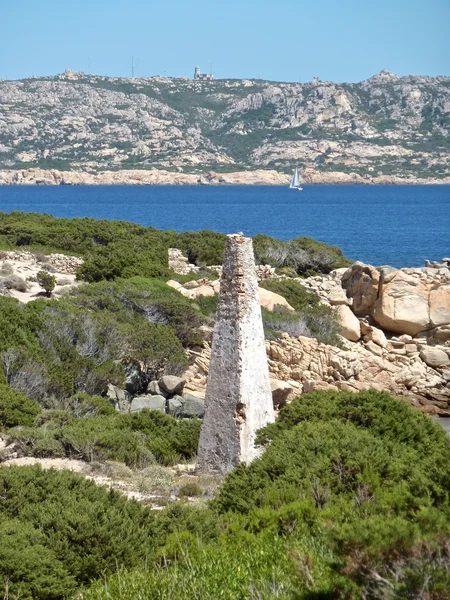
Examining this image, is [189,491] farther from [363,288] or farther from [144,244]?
[144,244]

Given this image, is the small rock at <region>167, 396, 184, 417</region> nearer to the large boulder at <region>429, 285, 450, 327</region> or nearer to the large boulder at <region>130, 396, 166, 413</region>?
the large boulder at <region>130, 396, 166, 413</region>

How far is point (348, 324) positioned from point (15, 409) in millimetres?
12820

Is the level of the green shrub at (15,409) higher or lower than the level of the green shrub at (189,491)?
lower

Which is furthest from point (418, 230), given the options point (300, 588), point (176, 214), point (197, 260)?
point (300, 588)

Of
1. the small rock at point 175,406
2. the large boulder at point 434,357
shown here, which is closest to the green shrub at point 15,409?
the small rock at point 175,406

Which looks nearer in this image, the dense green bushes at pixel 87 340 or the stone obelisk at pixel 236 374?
the stone obelisk at pixel 236 374

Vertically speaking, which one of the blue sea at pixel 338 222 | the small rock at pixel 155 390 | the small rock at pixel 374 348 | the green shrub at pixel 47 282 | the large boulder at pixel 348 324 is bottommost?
the blue sea at pixel 338 222

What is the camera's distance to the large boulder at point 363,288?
2722 centimetres

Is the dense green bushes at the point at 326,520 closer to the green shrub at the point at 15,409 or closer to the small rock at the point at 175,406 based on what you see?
the green shrub at the point at 15,409

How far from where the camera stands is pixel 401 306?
2658 cm

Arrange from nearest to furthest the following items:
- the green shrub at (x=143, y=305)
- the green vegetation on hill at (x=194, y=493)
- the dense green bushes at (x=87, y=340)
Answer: the green vegetation on hill at (x=194, y=493) → the dense green bushes at (x=87, y=340) → the green shrub at (x=143, y=305)

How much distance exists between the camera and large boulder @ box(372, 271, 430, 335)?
26.3 m

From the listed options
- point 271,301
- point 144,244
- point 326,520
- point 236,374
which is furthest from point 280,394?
point 144,244

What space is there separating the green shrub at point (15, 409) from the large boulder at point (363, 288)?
1403cm
